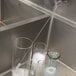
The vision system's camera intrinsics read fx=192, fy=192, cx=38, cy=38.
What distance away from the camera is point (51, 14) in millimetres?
1178

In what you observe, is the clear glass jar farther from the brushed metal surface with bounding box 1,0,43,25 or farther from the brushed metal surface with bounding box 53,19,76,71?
the brushed metal surface with bounding box 1,0,43,25

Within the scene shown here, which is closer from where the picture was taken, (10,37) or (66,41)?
(10,37)

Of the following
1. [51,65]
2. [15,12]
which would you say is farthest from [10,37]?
[15,12]

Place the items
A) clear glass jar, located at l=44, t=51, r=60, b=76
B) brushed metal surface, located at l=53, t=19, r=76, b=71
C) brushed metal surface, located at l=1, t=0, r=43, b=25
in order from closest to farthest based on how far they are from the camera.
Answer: clear glass jar, located at l=44, t=51, r=60, b=76
brushed metal surface, located at l=53, t=19, r=76, b=71
brushed metal surface, located at l=1, t=0, r=43, b=25

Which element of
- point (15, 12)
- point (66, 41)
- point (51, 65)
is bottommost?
point (51, 65)

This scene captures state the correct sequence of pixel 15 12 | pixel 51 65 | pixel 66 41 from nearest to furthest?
pixel 51 65 < pixel 66 41 < pixel 15 12

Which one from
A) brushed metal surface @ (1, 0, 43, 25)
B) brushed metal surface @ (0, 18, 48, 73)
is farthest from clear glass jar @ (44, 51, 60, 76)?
brushed metal surface @ (1, 0, 43, 25)

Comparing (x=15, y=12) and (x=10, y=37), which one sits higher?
(x=15, y=12)

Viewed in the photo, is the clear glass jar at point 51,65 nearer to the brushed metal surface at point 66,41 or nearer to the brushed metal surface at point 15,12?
the brushed metal surface at point 66,41

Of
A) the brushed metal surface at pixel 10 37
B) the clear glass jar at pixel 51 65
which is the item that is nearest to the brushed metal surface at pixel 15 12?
the brushed metal surface at pixel 10 37

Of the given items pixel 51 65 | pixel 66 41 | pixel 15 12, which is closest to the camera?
pixel 51 65

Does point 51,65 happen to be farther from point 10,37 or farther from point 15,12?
point 15,12

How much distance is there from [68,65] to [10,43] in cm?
40

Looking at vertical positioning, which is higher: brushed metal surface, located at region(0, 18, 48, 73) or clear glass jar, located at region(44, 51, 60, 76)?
brushed metal surface, located at region(0, 18, 48, 73)
